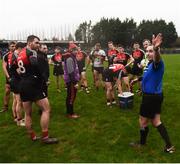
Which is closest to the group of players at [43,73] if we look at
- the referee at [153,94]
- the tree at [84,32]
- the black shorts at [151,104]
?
the referee at [153,94]

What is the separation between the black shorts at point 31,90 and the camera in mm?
6699

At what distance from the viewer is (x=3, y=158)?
20.7 ft

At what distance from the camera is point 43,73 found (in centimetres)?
685

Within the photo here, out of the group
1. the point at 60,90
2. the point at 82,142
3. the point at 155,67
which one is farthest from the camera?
the point at 60,90

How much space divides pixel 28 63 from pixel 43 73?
404 mm

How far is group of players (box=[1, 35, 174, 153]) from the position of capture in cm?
671

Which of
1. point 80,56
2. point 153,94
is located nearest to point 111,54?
point 80,56

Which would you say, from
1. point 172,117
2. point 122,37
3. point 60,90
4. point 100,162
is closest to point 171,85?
point 60,90

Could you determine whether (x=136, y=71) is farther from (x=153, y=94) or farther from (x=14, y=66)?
(x=153, y=94)

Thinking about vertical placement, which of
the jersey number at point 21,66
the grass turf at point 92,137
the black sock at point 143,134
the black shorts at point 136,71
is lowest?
the grass turf at point 92,137

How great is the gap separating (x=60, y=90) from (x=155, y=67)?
8611mm

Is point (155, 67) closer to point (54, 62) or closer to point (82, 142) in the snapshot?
point (82, 142)

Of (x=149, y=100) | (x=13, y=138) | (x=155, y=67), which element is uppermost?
(x=155, y=67)

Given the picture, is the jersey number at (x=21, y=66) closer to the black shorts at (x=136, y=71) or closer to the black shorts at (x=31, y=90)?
the black shorts at (x=31, y=90)
